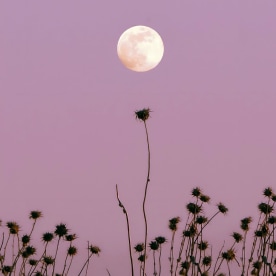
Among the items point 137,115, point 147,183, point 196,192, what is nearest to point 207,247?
point 196,192

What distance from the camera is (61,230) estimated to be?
1309 cm

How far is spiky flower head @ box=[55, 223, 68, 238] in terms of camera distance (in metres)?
12.9

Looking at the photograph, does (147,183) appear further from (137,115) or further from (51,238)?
(51,238)

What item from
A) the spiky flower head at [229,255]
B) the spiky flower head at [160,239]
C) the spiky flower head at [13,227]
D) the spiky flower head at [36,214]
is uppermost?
the spiky flower head at [36,214]

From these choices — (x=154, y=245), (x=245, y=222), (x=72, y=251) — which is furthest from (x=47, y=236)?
(x=245, y=222)

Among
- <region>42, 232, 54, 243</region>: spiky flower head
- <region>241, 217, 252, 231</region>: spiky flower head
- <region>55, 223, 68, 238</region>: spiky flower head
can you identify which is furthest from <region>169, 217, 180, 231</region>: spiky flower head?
<region>42, 232, 54, 243</region>: spiky flower head

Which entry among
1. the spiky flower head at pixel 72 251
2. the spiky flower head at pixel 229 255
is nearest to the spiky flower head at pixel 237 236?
the spiky flower head at pixel 229 255

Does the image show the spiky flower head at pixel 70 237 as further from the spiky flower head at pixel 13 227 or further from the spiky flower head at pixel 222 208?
the spiky flower head at pixel 222 208

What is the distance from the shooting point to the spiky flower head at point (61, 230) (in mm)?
12938

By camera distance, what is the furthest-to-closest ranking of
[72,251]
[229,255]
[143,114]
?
1. [72,251]
2. [229,255]
3. [143,114]

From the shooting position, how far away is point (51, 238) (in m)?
13.9

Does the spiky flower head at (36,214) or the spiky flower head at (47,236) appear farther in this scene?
the spiky flower head at (36,214)

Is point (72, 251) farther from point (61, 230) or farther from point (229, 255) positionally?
point (229, 255)

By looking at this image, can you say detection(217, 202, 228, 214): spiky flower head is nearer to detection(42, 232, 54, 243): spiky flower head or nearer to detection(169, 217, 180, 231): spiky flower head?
detection(169, 217, 180, 231): spiky flower head
